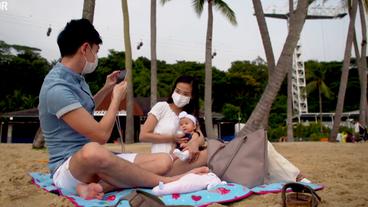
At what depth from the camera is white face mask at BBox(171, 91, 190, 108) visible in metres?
3.76

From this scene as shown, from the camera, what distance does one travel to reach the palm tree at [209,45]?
15817 mm

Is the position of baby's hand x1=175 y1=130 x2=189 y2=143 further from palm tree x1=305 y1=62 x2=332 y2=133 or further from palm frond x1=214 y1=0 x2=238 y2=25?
palm tree x1=305 y1=62 x2=332 y2=133

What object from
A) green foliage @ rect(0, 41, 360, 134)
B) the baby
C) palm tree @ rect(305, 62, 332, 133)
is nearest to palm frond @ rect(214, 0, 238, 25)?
green foliage @ rect(0, 41, 360, 134)

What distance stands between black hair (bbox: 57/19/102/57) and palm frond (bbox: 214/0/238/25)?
54.1ft

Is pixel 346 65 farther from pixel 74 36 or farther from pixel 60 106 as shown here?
pixel 60 106

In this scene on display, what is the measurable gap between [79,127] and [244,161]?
1.60m

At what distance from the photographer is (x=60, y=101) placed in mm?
2404

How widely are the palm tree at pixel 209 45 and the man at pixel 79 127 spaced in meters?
12.4

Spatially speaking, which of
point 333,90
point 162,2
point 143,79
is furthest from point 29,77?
point 333,90

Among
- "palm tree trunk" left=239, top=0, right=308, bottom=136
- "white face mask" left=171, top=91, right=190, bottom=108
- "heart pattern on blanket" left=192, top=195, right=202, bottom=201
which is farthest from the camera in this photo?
"palm tree trunk" left=239, top=0, right=308, bottom=136

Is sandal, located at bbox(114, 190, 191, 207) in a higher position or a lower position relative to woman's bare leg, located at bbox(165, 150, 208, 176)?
higher

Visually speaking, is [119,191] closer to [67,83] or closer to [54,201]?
[54,201]

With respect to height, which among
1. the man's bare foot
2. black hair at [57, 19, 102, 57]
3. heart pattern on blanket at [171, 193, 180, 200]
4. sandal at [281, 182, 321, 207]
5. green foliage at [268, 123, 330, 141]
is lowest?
green foliage at [268, 123, 330, 141]

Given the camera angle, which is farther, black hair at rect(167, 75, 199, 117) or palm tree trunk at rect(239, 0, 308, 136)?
palm tree trunk at rect(239, 0, 308, 136)
